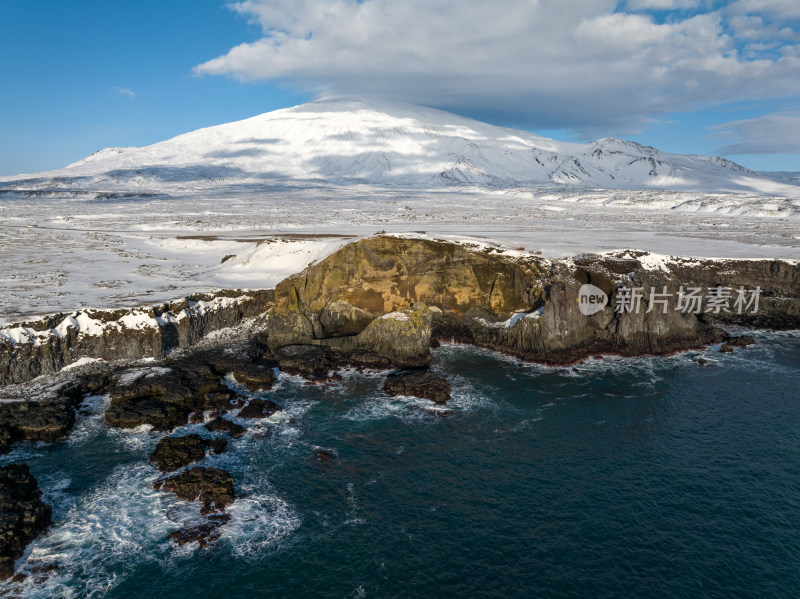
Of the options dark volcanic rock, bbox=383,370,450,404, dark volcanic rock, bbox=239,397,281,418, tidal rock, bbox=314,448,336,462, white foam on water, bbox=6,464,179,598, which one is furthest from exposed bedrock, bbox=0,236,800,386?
white foam on water, bbox=6,464,179,598

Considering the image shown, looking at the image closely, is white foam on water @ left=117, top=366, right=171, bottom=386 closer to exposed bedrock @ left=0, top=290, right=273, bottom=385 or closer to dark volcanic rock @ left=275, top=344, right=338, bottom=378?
exposed bedrock @ left=0, top=290, right=273, bottom=385

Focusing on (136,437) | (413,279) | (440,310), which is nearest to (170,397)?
(136,437)

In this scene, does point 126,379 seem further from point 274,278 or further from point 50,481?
point 274,278

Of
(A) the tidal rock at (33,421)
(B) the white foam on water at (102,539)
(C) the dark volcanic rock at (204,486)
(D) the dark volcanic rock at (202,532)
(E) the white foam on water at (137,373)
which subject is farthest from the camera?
(E) the white foam on water at (137,373)

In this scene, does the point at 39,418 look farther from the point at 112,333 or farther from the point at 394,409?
the point at 394,409

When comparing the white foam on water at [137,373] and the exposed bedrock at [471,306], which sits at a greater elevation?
the exposed bedrock at [471,306]

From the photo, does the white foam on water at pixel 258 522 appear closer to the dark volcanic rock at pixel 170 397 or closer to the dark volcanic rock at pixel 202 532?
the dark volcanic rock at pixel 202 532

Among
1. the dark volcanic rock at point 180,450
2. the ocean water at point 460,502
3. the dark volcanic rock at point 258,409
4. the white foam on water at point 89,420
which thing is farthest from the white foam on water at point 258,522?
the white foam on water at point 89,420
